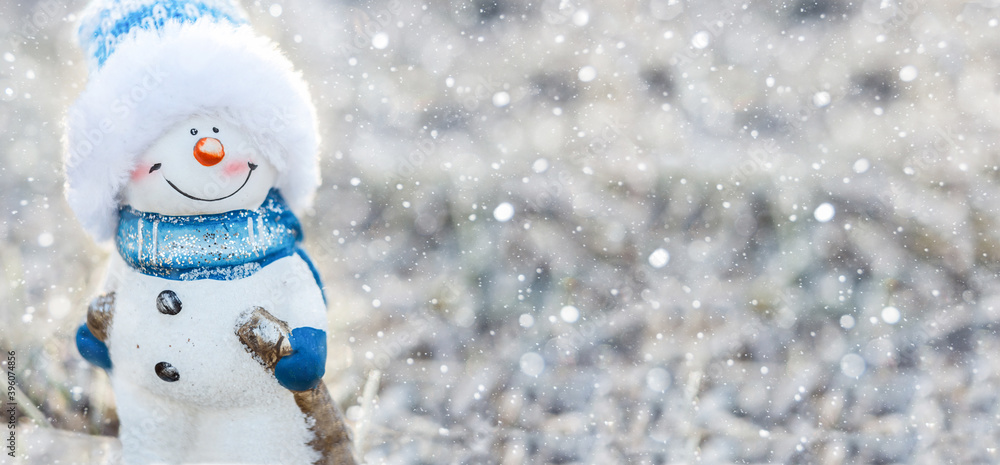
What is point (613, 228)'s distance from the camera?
101cm

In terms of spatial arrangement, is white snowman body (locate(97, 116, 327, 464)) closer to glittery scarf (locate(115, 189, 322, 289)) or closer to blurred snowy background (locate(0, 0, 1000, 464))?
glittery scarf (locate(115, 189, 322, 289))

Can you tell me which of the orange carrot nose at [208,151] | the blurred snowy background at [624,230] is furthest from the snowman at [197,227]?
the blurred snowy background at [624,230]

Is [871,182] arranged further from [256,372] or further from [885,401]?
[256,372]

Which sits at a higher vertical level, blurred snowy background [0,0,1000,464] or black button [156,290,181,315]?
blurred snowy background [0,0,1000,464]

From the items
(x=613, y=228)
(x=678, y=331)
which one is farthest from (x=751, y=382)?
(x=613, y=228)

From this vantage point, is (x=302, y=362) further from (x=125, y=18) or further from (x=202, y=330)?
(x=125, y=18)

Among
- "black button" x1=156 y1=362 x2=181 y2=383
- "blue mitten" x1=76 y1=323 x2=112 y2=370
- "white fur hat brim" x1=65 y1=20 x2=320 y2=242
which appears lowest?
"black button" x1=156 y1=362 x2=181 y2=383

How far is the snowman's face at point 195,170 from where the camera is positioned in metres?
0.56

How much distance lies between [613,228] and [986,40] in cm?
64

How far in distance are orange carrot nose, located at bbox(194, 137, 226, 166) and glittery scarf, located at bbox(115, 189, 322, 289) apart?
0.23ft

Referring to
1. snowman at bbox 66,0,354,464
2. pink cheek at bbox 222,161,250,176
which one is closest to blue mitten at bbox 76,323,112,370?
snowman at bbox 66,0,354,464

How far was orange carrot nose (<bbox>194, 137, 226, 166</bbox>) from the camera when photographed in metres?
0.54

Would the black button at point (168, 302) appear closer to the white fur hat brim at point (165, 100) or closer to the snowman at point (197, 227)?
the snowman at point (197, 227)

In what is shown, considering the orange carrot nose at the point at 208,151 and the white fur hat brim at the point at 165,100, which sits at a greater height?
the white fur hat brim at the point at 165,100
